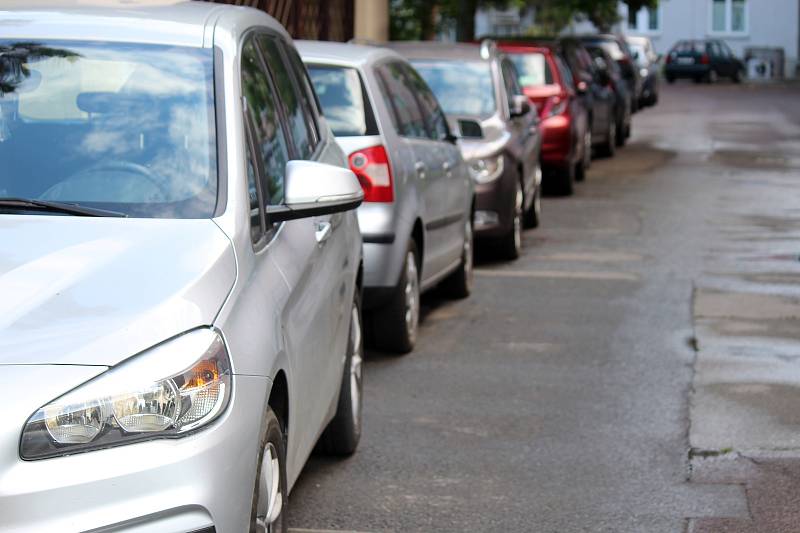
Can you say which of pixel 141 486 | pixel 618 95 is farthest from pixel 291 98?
pixel 618 95

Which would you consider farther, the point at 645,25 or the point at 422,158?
the point at 645,25

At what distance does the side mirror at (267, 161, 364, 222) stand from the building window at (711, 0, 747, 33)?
6515 cm

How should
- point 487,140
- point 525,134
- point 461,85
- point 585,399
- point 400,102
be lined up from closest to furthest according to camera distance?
point 585,399, point 400,102, point 487,140, point 461,85, point 525,134

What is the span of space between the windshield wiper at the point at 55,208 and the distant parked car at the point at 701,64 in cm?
5553

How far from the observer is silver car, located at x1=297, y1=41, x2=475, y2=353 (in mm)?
8086

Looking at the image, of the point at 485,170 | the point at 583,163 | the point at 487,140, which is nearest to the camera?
the point at 485,170

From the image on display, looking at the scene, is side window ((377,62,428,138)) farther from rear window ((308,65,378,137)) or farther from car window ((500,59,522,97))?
car window ((500,59,522,97))

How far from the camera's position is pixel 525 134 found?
43.1ft

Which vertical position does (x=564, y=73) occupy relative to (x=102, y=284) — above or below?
above

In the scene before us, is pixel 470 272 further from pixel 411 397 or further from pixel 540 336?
pixel 411 397

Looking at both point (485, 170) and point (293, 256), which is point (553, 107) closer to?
point (485, 170)

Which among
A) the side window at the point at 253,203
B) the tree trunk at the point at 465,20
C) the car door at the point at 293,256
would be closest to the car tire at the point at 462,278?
the car door at the point at 293,256

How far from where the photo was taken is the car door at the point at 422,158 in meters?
8.66

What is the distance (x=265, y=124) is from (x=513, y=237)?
7422 mm
